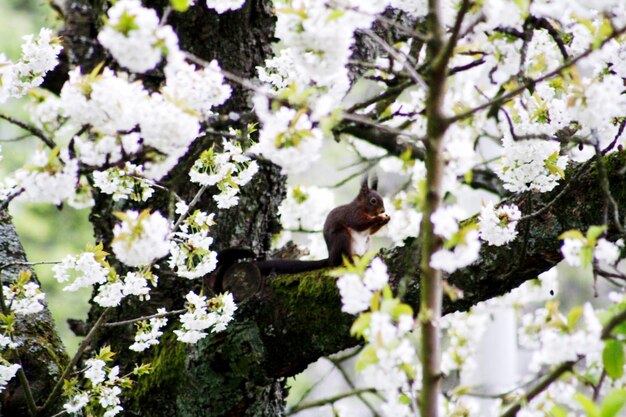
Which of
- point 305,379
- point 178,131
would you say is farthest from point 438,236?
point 305,379

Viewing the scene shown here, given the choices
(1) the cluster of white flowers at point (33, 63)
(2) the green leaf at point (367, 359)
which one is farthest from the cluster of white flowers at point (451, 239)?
(1) the cluster of white flowers at point (33, 63)

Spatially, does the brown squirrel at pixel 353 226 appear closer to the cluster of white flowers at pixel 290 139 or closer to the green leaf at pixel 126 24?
the cluster of white flowers at pixel 290 139

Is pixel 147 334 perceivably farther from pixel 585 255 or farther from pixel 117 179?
pixel 585 255

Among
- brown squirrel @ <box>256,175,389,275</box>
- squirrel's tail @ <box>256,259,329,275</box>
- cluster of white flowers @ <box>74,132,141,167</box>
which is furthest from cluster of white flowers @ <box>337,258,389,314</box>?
brown squirrel @ <box>256,175,389,275</box>

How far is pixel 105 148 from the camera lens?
150cm

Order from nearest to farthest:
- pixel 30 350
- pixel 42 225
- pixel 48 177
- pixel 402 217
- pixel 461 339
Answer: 1. pixel 48 177
2. pixel 30 350
3. pixel 402 217
4. pixel 461 339
5. pixel 42 225

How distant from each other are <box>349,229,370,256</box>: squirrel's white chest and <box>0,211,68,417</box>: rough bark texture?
123 centimetres

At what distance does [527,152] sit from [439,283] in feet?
2.96

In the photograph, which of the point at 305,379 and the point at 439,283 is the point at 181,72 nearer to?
the point at 439,283

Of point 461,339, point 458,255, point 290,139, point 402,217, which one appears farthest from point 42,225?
point 458,255

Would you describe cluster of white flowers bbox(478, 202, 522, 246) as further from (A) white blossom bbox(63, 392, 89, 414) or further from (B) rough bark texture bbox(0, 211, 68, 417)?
(B) rough bark texture bbox(0, 211, 68, 417)

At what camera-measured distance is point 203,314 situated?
2.33m

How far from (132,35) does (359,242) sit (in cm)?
225

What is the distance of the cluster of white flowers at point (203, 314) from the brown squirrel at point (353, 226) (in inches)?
22.5
